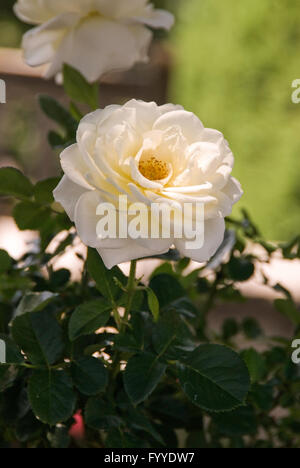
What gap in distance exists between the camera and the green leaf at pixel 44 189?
2.01 feet

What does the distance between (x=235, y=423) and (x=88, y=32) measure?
0.43 m

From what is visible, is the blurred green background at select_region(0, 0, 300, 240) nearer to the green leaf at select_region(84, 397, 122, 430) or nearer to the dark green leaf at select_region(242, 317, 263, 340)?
the dark green leaf at select_region(242, 317, 263, 340)

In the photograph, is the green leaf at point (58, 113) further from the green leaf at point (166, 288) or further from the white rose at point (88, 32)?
the green leaf at point (166, 288)

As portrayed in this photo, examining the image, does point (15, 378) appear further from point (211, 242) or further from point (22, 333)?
point (211, 242)

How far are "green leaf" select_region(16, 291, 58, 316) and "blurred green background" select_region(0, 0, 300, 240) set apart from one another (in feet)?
9.51

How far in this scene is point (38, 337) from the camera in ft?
1.76

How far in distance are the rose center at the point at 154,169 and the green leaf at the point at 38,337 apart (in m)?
0.16

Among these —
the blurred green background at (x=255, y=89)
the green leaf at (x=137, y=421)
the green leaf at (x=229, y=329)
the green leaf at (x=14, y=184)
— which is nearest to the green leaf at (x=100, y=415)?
the green leaf at (x=137, y=421)

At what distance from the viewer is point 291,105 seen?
3279 millimetres

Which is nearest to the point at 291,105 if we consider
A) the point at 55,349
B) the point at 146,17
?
the point at 146,17

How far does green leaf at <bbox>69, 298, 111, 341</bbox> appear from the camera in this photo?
1.67ft

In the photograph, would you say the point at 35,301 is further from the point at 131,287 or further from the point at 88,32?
the point at 88,32

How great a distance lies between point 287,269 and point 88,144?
A: 2.88 m

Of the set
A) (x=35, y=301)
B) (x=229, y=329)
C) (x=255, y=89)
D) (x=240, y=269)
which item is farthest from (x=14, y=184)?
(x=255, y=89)
